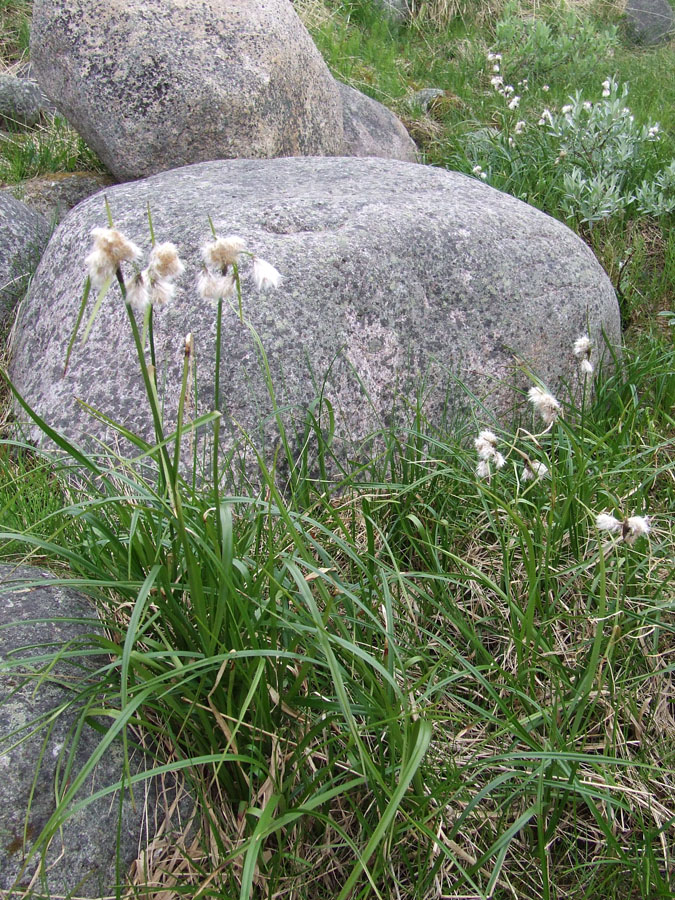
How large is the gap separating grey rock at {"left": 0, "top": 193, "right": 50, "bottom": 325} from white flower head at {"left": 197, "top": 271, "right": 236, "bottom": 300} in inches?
104

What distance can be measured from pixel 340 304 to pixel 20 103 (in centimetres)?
428

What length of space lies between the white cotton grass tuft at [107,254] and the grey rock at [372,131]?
448 centimetres

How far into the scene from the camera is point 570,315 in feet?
10.3

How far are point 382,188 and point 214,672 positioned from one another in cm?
239

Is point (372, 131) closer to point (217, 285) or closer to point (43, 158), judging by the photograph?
point (43, 158)

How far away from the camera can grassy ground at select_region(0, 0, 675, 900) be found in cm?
152

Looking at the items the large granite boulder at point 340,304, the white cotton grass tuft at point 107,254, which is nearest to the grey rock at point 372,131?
the large granite boulder at point 340,304

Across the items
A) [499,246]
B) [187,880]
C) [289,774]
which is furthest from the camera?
[499,246]

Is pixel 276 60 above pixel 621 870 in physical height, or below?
above

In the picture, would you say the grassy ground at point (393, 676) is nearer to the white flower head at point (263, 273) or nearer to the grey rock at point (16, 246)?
the white flower head at point (263, 273)

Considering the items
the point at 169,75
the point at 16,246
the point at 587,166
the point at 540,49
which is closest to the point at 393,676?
the point at 16,246

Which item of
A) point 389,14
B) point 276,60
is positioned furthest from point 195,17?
point 389,14

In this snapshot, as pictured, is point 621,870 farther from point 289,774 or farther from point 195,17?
point 195,17

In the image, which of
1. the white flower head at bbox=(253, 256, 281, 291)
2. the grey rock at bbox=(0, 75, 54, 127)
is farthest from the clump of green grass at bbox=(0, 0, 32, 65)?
the white flower head at bbox=(253, 256, 281, 291)
